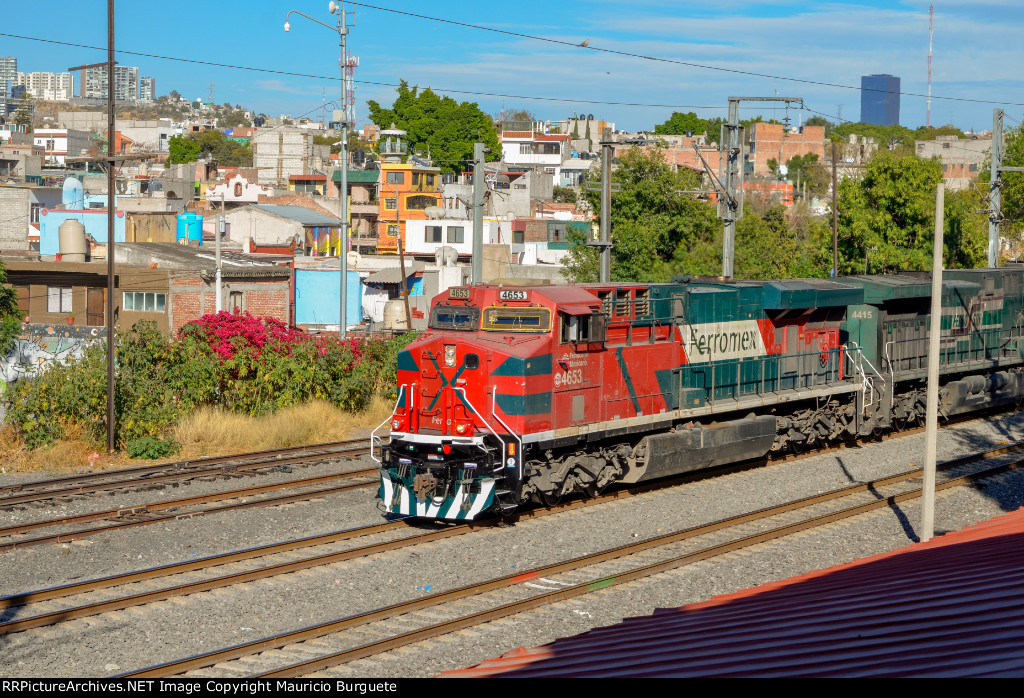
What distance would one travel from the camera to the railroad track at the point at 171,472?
1596cm

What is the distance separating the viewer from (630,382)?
1597cm

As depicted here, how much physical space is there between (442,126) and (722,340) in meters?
87.1

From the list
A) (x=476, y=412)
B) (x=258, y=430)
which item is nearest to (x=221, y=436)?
(x=258, y=430)

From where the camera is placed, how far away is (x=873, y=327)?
854 inches

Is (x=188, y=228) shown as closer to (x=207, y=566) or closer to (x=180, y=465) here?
(x=180, y=465)

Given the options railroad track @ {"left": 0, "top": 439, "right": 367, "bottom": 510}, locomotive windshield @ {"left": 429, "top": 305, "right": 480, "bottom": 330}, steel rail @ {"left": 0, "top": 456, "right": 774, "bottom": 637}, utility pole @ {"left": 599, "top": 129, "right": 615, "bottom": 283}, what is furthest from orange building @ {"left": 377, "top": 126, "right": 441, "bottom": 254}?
steel rail @ {"left": 0, "top": 456, "right": 774, "bottom": 637}

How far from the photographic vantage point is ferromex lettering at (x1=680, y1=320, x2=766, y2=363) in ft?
56.9

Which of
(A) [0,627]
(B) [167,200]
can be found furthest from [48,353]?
(B) [167,200]

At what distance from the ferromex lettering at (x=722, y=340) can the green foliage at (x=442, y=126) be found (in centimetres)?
7613

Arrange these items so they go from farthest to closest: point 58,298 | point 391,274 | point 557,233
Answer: point 557,233, point 391,274, point 58,298

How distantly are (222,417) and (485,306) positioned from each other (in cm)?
885

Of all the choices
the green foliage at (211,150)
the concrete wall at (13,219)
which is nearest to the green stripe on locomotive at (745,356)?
the concrete wall at (13,219)

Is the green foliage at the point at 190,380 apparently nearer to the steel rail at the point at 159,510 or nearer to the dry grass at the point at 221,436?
the dry grass at the point at 221,436

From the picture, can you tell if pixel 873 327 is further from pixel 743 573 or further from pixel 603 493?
pixel 743 573
